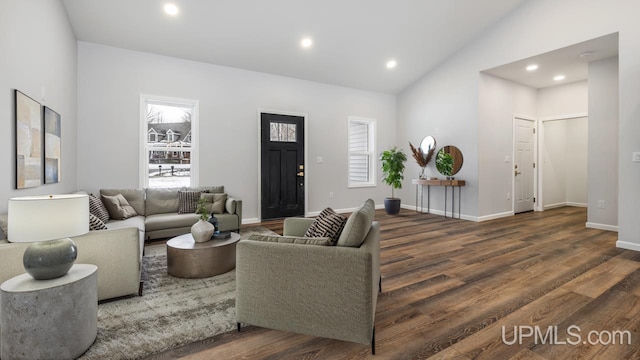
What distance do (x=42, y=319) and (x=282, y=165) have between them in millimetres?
4448

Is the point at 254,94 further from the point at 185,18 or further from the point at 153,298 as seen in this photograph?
the point at 153,298

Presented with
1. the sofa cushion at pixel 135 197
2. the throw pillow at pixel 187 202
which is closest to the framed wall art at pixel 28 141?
the sofa cushion at pixel 135 197

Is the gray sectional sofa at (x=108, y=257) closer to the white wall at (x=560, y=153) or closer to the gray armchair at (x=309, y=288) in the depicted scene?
the gray armchair at (x=309, y=288)

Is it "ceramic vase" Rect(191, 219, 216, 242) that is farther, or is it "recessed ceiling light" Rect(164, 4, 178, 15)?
"recessed ceiling light" Rect(164, 4, 178, 15)

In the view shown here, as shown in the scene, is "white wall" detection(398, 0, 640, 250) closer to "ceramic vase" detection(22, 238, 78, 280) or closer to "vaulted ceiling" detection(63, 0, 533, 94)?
"vaulted ceiling" detection(63, 0, 533, 94)

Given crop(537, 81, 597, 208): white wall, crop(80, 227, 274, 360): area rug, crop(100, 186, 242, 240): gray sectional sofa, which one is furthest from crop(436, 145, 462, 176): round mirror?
crop(80, 227, 274, 360): area rug

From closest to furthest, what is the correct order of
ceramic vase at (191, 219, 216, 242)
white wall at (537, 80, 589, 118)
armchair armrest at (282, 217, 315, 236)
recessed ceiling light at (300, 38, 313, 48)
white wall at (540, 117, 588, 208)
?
1. armchair armrest at (282, 217, 315, 236)
2. ceramic vase at (191, 219, 216, 242)
3. recessed ceiling light at (300, 38, 313, 48)
4. white wall at (537, 80, 589, 118)
5. white wall at (540, 117, 588, 208)

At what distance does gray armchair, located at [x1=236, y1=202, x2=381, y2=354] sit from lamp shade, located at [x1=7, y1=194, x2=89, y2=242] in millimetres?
Answer: 907

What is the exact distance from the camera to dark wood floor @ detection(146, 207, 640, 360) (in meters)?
1.79

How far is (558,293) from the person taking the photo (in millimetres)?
2574

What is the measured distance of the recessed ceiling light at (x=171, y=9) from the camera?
12.8ft

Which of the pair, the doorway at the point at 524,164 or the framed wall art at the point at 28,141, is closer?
the framed wall art at the point at 28,141

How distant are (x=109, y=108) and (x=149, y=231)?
197 cm

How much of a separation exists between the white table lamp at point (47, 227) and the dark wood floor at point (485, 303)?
2.69 feet
